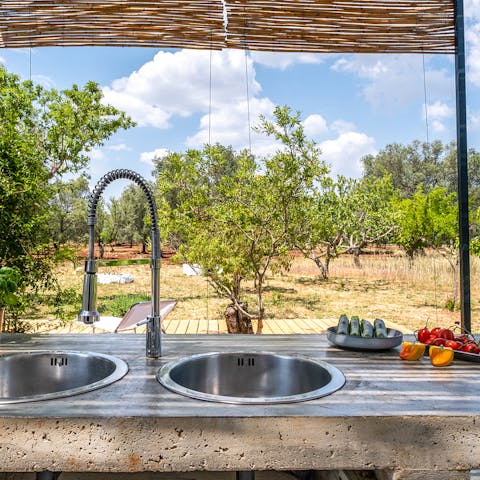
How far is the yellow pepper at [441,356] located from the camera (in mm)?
1512

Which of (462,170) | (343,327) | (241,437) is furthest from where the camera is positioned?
(462,170)

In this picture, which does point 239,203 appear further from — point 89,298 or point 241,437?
point 241,437

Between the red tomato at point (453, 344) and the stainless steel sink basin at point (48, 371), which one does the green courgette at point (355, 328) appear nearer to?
the red tomato at point (453, 344)

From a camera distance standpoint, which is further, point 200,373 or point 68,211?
point 68,211

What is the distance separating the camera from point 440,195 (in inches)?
106

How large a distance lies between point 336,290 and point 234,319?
637 millimetres

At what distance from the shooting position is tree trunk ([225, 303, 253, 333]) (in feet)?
9.64

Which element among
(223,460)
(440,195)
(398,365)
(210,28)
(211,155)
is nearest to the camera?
(223,460)

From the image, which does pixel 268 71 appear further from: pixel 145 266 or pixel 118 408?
pixel 118 408

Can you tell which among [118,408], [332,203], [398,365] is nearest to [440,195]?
[332,203]

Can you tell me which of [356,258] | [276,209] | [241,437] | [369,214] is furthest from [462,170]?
[241,437]

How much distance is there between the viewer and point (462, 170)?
2473 millimetres

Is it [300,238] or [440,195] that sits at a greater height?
[440,195]

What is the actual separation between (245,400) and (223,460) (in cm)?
14
